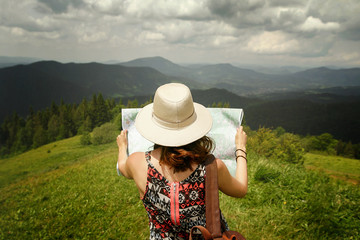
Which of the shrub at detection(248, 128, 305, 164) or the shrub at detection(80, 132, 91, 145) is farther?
the shrub at detection(80, 132, 91, 145)

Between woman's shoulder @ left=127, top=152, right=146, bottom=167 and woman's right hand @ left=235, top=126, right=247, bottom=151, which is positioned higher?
woman's right hand @ left=235, top=126, right=247, bottom=151

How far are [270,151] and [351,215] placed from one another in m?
3.61

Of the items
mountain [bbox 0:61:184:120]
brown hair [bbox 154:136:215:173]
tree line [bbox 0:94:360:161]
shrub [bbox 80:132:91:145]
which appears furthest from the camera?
mountain [bbox 0:61:184:120]

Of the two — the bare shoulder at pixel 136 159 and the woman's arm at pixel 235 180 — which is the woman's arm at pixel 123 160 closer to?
the bare shoulder at pixel 136 159

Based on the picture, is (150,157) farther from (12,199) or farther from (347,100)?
(347,100)

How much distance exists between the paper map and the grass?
6.25m

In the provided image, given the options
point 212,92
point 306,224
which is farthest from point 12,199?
point 212,92

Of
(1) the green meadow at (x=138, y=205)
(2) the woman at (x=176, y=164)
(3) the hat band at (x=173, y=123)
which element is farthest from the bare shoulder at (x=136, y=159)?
(1) the green meadow at (x=138, y=205)

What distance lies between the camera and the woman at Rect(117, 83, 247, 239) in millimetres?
1578

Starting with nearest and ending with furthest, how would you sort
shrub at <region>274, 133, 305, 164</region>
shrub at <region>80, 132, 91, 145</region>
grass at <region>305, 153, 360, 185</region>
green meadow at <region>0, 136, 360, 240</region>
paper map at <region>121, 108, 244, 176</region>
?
1. paper map at <region>121, 108, 244, 176</region>
2. green meadow at <region>0, 136, 360, 240</region>
3. grass at <region>305, 153, 360, 185</region>
4. shrub at <region>274, 133, 305, 164</region>
5. shrub at <region>80, 132, 91, 145</region>

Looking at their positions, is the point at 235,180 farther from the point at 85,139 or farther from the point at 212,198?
the point at 85,139

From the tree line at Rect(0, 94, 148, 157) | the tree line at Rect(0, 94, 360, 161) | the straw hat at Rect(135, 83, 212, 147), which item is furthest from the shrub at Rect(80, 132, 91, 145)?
the straw hat at Rect(135, 83, 212, 147)

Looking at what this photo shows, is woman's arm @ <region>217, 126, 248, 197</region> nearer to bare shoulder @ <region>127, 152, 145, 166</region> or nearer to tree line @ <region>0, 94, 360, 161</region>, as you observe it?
bare shoulder @ <region>127, 152, 145, 166</region>

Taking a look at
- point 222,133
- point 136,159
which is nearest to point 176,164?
point 136,159
